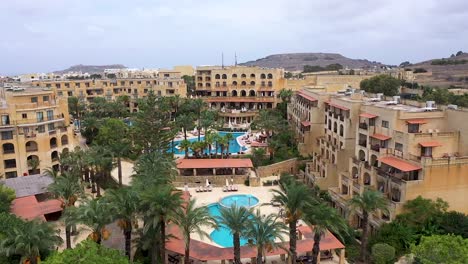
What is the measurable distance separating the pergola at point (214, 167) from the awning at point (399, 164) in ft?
63.9

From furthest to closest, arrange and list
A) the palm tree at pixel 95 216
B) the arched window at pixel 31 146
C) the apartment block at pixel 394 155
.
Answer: the arched window at pixel 31 146, the apartment block at pixel 394 155, the palm tree at pixel 95 216

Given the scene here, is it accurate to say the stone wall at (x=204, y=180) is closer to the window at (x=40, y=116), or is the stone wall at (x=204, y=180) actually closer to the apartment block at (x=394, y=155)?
the apartment block at (x=394, y=155)

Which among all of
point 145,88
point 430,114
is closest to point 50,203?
point 430,114

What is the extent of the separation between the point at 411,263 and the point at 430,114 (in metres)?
16.4

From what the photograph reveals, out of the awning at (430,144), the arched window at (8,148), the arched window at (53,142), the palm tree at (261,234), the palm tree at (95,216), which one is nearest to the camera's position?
the palm tree at (261,234)

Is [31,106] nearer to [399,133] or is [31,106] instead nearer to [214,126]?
[214,126]

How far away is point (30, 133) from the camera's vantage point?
48594 millimetres

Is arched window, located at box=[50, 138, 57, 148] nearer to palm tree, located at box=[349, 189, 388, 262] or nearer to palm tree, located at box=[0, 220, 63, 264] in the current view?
palm tree, located at box=[0, 220, 63, 264]

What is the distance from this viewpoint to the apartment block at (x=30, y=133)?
47438 millimetres

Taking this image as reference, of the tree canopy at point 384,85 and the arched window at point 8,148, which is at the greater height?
the tree canopy at point 384,85

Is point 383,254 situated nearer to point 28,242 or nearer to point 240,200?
point 240,200

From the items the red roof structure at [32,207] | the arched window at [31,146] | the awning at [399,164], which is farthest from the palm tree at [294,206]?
the arched window at [31,146]

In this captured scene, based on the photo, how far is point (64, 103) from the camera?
56500 millimetres

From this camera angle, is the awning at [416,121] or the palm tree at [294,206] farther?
the awning at [416,121]
